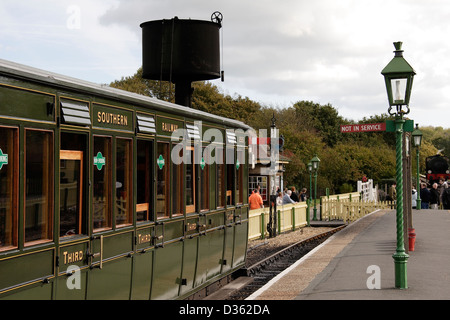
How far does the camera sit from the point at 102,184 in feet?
24.1

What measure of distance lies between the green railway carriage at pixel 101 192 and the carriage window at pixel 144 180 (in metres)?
0.02

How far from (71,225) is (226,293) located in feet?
18.0

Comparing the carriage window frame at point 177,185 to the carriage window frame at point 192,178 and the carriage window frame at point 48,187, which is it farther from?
the carriage window frame at point 48,187

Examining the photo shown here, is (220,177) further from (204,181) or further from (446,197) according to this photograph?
(446,197)

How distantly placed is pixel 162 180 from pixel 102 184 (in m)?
1.63

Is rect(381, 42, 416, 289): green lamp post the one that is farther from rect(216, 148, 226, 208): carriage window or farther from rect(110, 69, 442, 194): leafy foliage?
rect(110, 69, 442, 194): leafy foliage

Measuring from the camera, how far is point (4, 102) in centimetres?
568

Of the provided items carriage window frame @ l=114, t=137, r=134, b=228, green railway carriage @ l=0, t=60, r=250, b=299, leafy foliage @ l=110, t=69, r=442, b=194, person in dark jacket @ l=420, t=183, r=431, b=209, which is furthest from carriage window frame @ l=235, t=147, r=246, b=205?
leafy foliage @ l=110, t=69, r=442, b=194

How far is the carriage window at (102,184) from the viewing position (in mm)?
7176

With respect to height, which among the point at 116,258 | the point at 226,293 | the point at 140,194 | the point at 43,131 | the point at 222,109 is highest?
the point at 222,109

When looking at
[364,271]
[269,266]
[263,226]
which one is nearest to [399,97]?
[364,271]
